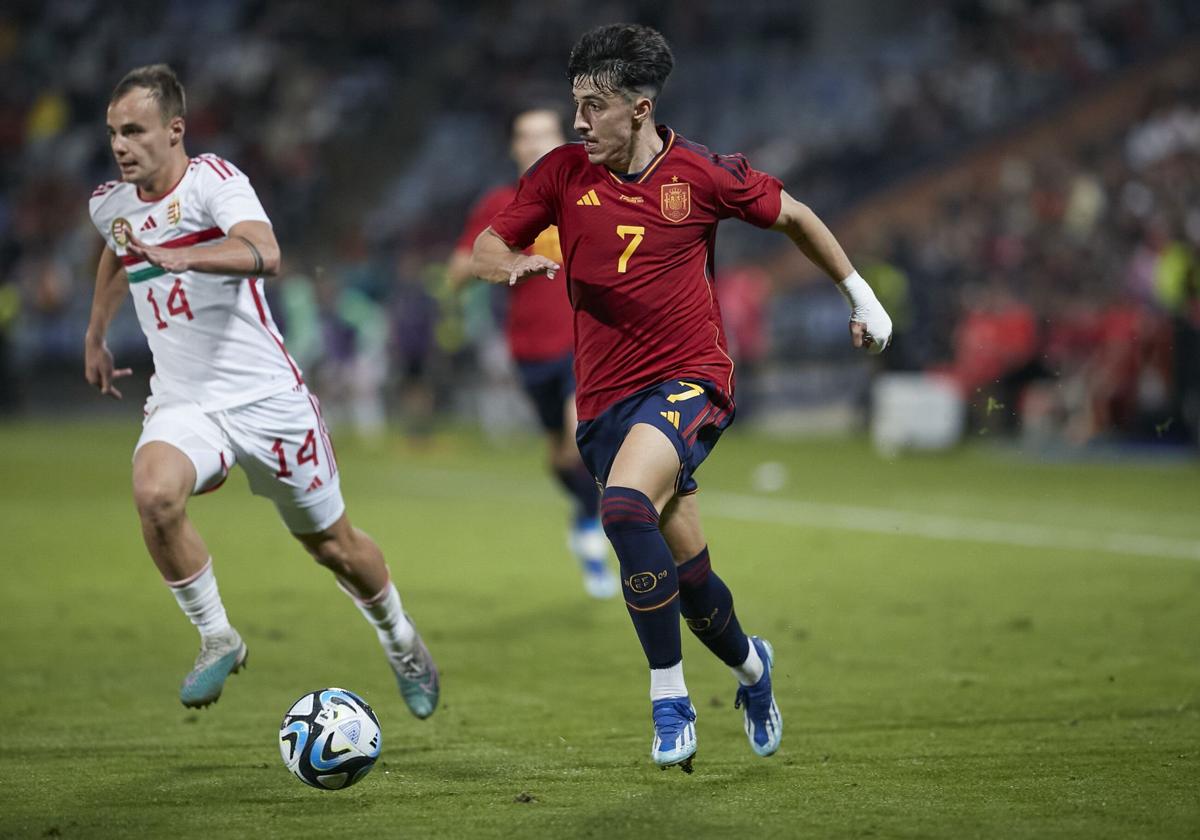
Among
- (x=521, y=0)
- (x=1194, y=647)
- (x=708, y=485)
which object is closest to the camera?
(x=1194, y=647)

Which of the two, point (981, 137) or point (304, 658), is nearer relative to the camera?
point (304, 658)

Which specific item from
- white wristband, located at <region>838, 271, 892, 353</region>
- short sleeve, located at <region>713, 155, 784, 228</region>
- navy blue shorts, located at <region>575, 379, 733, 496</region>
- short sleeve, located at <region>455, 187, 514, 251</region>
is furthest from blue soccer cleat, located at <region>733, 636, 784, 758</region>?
short sleeve, located at <region>455, 187, 514, 251</region>

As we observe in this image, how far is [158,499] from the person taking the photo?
18.9 ft

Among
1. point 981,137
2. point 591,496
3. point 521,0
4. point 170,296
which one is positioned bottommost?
point 591,496

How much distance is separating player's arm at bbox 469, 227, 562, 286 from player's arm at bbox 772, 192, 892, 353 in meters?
0.87

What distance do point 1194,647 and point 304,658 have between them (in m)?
4.22

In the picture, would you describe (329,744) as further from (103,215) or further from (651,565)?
(103,215)

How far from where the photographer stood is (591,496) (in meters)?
9.74

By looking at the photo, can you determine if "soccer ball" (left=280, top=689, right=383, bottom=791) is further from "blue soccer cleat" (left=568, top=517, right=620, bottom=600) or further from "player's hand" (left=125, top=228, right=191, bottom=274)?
"blue soccer cleat" (left=568, top=517, right=620, bottom=600)

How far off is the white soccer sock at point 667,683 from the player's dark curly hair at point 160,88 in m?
2.73

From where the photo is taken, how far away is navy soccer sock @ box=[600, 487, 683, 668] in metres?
5.32

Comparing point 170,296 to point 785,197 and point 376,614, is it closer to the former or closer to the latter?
point 376,614

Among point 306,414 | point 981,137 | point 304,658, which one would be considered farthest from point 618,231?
point 981,137

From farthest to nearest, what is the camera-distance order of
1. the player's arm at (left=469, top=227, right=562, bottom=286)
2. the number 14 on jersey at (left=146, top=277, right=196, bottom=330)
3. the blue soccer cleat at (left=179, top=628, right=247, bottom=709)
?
the number 14 on jersey at (left=146, top=277, right=196, bottom=330), the blue soccer cleat at (left=179, top=628, right=247, bottom=709), the player's arm at (left=469, top=227, right=562, bottom=286)
